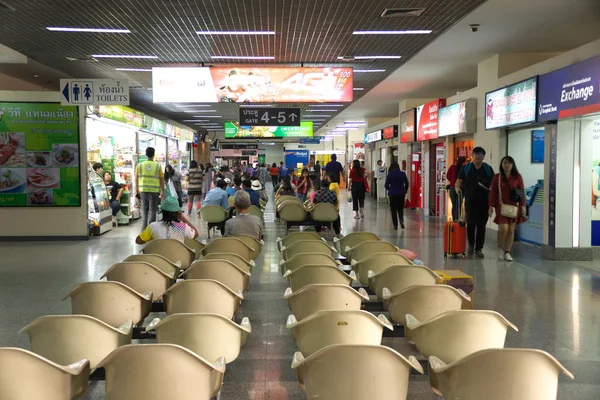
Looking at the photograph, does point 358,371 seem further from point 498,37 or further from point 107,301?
point 498,37

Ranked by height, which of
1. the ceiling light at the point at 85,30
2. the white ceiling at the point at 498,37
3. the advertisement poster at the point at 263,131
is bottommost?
the advertisement poster at the point at 263,131

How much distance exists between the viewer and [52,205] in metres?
11.8

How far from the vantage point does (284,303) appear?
21.6ft

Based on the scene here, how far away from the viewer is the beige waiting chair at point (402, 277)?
4734 millimetres

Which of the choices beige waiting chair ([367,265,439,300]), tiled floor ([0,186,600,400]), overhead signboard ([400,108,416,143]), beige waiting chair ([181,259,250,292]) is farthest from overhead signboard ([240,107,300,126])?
beige waiting chair ([367,265,439,300])

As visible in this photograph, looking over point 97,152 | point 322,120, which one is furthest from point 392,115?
point 97,152

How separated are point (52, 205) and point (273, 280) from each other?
605 centimetres

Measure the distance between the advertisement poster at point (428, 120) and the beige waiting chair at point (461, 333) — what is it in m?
12.0

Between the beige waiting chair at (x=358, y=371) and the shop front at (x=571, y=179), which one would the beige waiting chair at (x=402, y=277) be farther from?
the shop front at (x=571, y=179)

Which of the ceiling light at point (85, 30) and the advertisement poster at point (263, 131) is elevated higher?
the ceiling light at point (85, 30)

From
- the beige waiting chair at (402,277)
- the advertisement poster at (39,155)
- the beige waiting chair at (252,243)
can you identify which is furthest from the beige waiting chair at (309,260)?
the advertisement poster at (39,155)

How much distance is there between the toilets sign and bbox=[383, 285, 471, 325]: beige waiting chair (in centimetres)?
770

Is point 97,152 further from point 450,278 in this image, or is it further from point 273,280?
point 450,278

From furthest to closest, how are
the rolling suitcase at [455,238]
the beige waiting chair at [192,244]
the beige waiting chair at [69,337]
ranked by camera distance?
1. the rolling suitcase at [455,238]
2. the beige waiting chair at [192,244]
3. the beige waiting chair at [69,337]
